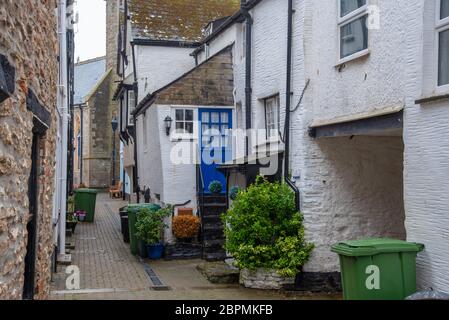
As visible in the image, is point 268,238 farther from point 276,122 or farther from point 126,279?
point 126,279

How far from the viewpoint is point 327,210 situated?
35.2 ft

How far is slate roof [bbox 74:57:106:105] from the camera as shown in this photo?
152ft

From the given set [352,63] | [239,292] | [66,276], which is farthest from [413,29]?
Answer: [66,276]

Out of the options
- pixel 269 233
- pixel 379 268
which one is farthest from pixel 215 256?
pixel 379 268

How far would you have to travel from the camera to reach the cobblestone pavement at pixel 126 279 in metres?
10.4

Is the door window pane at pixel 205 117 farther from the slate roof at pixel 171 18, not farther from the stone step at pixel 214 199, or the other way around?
the slate roof at pixel 171 18

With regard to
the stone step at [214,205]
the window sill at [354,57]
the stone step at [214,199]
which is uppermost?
the window sill at [354,57]

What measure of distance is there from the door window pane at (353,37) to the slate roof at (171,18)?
34.6 ft

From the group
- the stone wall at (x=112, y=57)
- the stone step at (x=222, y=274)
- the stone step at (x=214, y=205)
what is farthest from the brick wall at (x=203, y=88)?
the stone wall at (x=112, y=57)

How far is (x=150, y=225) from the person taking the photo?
14930 mm

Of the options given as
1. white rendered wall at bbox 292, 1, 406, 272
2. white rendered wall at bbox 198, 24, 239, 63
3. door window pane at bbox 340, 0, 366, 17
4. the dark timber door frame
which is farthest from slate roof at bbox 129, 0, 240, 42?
the dark timber door frame

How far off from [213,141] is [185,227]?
2.50m

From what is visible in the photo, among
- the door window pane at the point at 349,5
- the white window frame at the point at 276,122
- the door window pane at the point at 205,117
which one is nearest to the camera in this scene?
the door window pane at the point at 349,5

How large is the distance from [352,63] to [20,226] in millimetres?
6415
